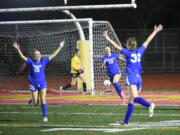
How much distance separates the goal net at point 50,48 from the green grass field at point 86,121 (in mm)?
5505

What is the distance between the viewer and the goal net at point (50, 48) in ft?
73.8

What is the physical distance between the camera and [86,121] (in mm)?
13016

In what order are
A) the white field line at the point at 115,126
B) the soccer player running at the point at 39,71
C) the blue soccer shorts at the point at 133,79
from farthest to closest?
the soccer player running at the point at 39,71 → the blue soccer shorts at the point at 133,79 → the white field line at the point at 115,126

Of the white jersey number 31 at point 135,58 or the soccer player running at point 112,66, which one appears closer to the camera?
the white jersey number 31 at point 135,58

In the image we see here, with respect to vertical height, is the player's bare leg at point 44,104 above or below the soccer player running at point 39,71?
below

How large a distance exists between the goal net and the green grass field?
5505 millimetres

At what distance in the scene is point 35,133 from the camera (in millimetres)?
10930

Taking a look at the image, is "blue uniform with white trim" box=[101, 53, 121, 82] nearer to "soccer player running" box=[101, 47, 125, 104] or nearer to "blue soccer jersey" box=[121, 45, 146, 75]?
"soccer player running" box=[101, 47, 125, 104]

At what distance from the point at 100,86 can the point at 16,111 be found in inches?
285

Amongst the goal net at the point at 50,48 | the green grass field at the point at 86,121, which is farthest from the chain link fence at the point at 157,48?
the green grass field at the point at 86,121

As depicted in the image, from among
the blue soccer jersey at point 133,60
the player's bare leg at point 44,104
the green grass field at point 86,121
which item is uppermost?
the blue soccer jersey at point 133,60

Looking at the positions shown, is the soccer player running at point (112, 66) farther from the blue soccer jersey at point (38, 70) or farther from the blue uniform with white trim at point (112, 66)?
the blue soccer jersey at point (38, 70)

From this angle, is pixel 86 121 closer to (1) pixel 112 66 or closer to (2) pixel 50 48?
(1) pixel 112 66

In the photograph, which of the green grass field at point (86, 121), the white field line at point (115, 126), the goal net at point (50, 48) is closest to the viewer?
the green grass field at point (86, 121)
